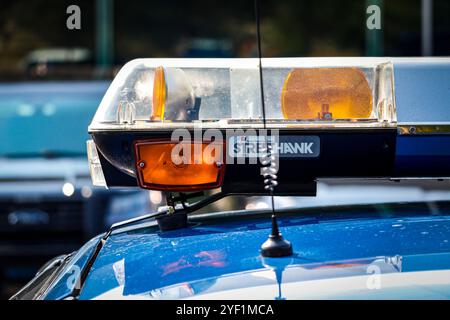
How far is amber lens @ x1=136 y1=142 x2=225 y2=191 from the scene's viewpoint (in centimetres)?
233

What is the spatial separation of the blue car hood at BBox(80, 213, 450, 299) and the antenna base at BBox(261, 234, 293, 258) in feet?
0.06

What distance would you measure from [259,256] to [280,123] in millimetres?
455

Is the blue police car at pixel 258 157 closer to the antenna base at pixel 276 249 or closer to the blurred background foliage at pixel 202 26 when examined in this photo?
the antenna base at pixel 276 249

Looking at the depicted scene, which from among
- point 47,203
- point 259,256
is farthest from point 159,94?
point 47,203

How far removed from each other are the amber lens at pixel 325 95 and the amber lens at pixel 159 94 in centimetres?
31

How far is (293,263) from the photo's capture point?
1.97 meters

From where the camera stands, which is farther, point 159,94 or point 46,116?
point 46,116

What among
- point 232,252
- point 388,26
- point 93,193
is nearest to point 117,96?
point 232,252

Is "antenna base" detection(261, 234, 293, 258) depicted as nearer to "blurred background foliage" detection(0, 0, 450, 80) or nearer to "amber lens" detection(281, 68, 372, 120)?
"amber lens" detection(281, 68, 372, 120)

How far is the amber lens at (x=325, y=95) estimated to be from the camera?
2533mm

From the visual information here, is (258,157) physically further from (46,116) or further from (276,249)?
(46,116)

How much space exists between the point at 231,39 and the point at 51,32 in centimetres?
556

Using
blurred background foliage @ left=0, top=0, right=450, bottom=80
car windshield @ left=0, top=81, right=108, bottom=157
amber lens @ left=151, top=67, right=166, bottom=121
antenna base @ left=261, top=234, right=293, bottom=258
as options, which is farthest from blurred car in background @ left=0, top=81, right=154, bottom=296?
blurred background foliage @ left=0, top=0, right=450, bottom=80

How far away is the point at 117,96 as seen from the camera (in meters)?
2.53
